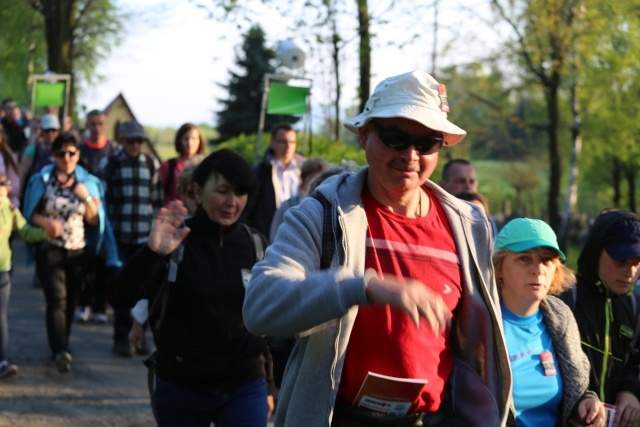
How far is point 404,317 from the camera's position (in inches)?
109

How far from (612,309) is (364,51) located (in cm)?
878

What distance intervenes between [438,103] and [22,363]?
6.43m

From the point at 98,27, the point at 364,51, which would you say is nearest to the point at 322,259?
the point at 364,51

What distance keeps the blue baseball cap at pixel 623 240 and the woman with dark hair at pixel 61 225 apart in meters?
5.20

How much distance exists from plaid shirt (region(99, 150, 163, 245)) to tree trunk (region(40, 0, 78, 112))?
588 inches

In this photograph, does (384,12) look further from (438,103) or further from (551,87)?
(551,87)

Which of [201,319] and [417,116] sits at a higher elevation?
[417,116]

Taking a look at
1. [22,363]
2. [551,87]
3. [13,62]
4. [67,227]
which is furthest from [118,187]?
[13,62]

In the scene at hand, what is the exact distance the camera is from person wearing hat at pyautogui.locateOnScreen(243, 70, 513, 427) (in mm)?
2672

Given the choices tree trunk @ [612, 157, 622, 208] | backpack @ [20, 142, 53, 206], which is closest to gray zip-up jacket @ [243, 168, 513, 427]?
backpack @ [20, 142, 53, 206]

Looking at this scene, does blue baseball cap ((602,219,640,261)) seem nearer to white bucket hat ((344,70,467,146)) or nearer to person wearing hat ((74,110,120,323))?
white bucket hat ((344,70,467,146))

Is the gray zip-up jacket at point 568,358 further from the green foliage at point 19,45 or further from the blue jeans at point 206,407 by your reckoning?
the green foliage at point 19,45

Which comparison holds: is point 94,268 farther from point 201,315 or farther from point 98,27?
point 98,27

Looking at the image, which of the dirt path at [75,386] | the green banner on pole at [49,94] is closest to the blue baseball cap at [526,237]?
the dirt path at [75,386]
